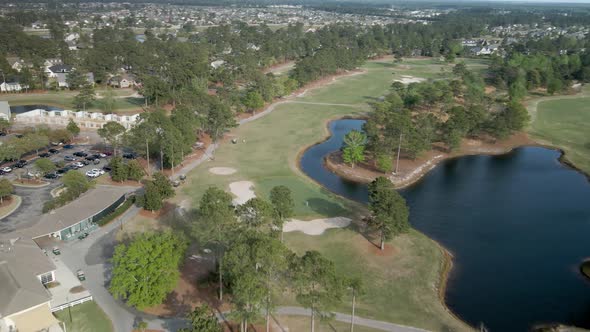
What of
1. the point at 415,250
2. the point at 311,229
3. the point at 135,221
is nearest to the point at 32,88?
the point at 135,221

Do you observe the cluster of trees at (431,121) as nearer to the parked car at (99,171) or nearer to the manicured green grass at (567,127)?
the manicured green grass at (567,127)

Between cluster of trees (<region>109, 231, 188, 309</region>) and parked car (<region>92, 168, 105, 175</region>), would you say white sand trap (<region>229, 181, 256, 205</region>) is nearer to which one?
parked car (<region>92, 168, 105, 175</region>)

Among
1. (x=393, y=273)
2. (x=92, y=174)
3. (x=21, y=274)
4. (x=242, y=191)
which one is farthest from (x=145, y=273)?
(x=92, y=174)

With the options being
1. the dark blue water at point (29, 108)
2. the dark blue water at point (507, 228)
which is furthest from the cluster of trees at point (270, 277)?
the dark blue water at point (29, 108)

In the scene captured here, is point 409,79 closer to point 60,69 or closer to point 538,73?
point 538,73

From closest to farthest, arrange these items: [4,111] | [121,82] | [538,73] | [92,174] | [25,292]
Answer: [25,292] → [92,174] → [4,111] → [121,82] → [538,73]
